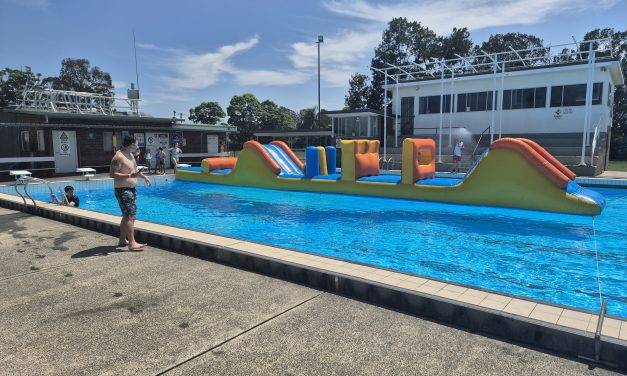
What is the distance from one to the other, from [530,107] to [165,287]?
2412 cm

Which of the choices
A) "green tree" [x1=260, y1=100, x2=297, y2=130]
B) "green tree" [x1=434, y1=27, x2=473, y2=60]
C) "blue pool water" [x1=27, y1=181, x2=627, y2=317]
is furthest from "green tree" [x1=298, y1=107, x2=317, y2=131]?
"blue pool water" [x1=27, y1=181, x2=627, y2=317]

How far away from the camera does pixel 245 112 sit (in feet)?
188

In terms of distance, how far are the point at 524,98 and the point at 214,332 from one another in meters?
24.7

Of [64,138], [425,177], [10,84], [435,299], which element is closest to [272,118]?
[10,84]

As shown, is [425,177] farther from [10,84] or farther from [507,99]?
[10,84]

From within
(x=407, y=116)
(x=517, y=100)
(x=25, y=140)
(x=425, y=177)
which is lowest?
(x=425, y=177)

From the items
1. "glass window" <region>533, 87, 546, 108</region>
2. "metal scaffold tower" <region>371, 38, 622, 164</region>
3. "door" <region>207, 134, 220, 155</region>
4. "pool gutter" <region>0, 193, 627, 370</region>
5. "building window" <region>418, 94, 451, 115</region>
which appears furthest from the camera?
"door" <region>207, 134, 220, 155</region>

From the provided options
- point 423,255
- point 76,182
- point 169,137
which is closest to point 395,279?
point 423,255

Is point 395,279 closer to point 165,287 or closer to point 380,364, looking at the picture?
point 380,364

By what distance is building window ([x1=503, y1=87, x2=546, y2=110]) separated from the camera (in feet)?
75.8

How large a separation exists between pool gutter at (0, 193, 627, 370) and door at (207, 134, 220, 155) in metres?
22.3

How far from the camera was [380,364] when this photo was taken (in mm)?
3139

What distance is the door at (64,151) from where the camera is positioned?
65.6 feet

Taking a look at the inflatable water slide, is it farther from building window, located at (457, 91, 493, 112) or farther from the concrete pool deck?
building window, located at (457, 91, 493, 112)
